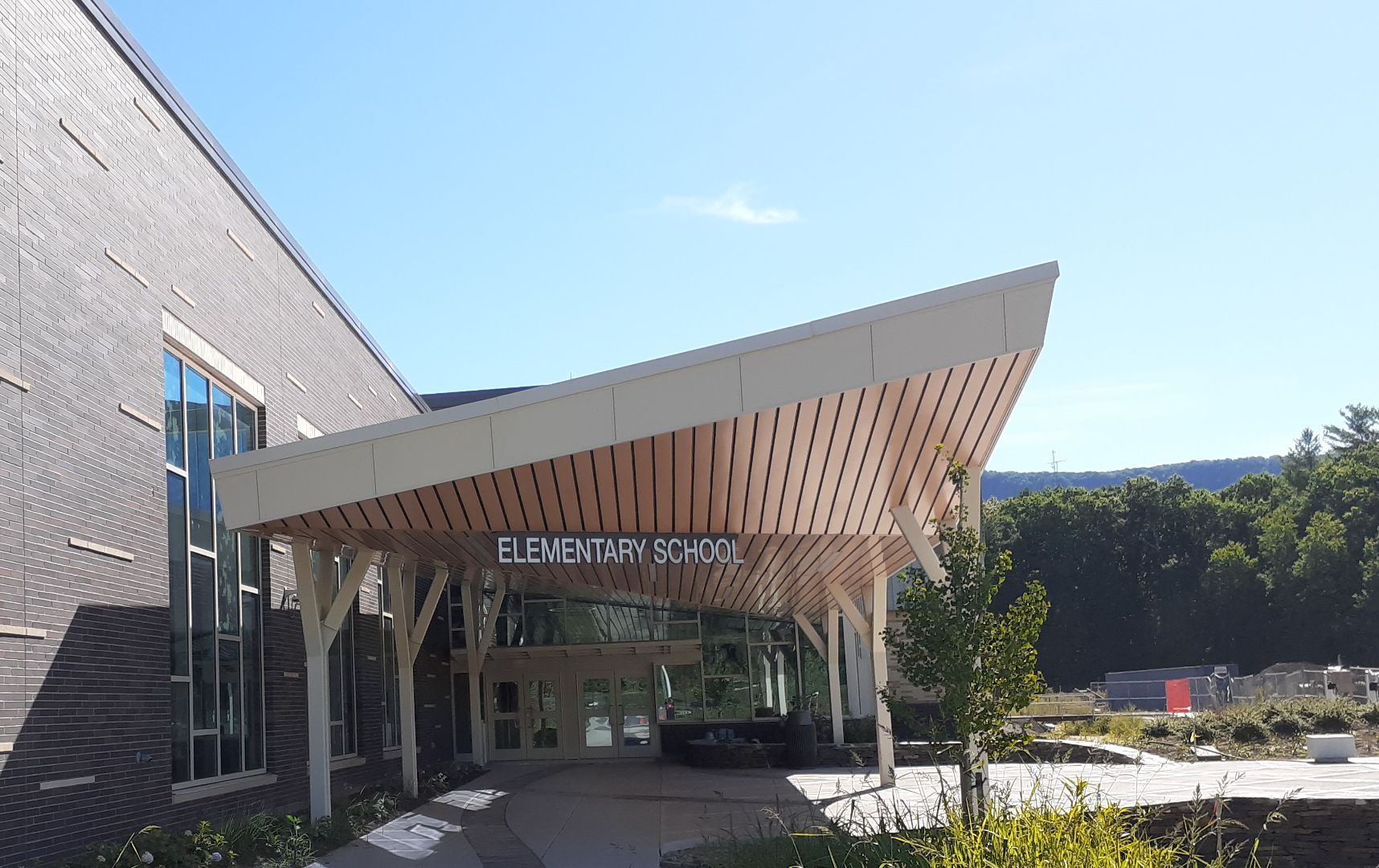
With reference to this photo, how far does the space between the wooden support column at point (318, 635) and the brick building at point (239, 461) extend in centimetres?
4

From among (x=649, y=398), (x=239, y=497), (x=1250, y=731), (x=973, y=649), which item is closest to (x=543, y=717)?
(x=1250, y=731)

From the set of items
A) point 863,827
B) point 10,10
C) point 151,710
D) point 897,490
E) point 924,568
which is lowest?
point 863,827

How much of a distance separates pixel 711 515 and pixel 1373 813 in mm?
7554

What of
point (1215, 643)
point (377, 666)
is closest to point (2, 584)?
point (377, 666)

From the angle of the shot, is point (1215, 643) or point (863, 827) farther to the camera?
point (1215, 643)

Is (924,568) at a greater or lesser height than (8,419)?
lesser

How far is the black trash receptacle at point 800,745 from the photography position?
25.9 m

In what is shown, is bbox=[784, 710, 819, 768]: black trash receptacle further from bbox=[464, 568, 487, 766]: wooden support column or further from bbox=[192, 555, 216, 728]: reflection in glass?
bbox=[192, 555, 216, 728]: reflection in glass

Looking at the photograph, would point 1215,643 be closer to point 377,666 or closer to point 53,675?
point 377,666

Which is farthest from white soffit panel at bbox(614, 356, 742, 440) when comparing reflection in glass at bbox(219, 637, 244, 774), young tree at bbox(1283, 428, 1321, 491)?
young tree at bbox(1283, 428, 1321, 491)

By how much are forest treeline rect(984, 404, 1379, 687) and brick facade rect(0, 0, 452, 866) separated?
180 ft

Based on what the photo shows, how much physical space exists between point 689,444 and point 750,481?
142 cm

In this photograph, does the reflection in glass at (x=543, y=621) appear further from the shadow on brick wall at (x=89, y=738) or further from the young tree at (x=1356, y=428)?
the young tree at (x=1356, y=428)

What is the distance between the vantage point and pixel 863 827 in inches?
323
